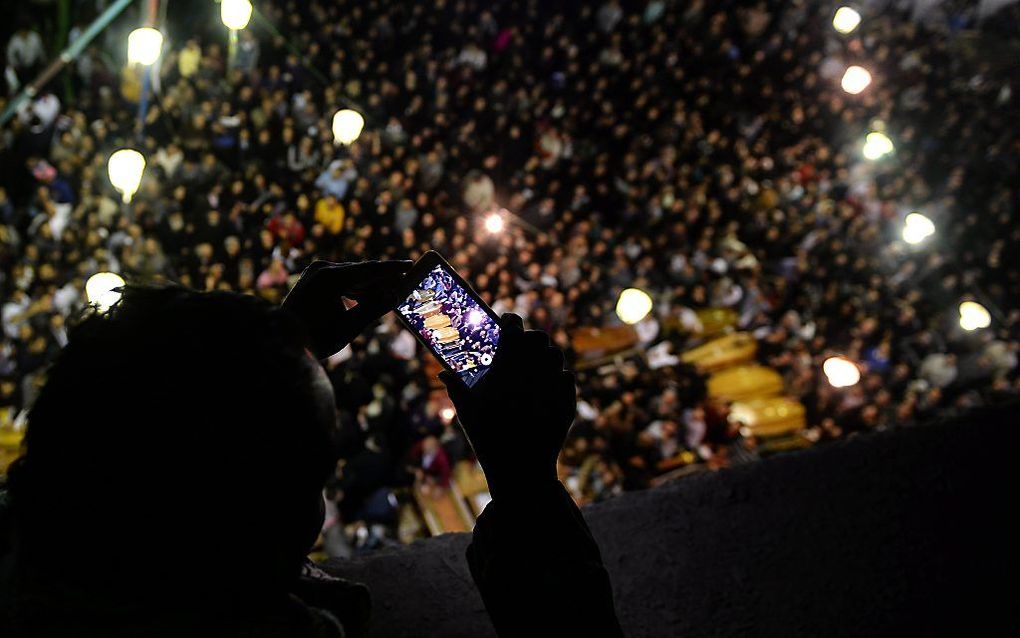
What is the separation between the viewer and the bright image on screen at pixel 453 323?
1501 mm

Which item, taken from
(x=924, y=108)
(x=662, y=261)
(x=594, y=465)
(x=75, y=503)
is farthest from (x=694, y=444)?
(x=924, y=108)

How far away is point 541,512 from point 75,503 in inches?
23.0

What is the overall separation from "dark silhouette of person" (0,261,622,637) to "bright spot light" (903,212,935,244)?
39.2 feet

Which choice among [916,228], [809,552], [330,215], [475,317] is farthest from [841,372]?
[475,317]

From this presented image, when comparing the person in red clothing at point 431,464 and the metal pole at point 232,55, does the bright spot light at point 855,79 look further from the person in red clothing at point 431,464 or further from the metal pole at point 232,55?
the metal pole at point 232,55

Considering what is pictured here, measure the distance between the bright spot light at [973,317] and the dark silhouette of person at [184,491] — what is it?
11087 mm

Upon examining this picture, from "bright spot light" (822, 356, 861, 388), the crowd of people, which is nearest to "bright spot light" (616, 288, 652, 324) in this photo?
the crowd of people

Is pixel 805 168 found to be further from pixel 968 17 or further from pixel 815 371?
pixel 968 17

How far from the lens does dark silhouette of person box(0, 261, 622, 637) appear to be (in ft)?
2.06

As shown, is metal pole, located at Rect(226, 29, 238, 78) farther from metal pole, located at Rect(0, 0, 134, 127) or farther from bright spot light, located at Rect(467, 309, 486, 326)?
bright spot light, located at Rect(467, 309, 486, 326)

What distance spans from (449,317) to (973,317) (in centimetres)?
1076

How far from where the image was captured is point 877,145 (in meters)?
11.1

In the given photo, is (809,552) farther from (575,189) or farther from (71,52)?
(575,189)

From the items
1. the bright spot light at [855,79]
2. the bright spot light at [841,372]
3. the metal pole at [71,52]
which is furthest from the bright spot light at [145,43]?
the bright spot light at [855,79]
